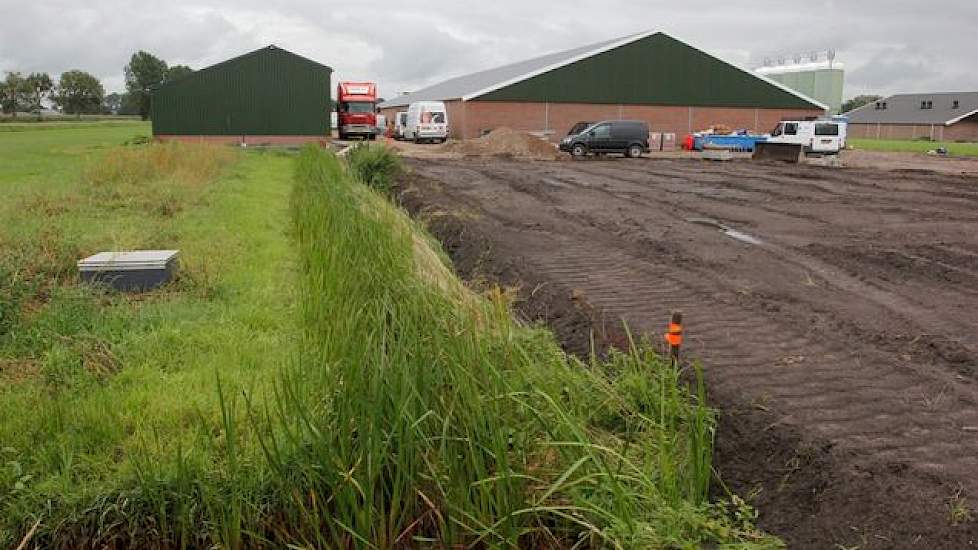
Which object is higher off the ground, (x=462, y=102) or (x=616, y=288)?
(x=462, y=102)

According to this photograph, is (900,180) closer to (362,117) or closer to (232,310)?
(232,310)

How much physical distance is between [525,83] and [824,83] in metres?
41.4

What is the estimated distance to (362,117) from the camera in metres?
43.1

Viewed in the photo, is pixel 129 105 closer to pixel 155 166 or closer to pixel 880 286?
pixel 155 166

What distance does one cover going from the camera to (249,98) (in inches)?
1475

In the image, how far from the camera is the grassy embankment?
3.19 metres

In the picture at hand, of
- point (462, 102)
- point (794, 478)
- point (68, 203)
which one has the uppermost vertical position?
point (462, 102)

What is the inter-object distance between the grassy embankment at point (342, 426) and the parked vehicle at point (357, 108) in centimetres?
3732

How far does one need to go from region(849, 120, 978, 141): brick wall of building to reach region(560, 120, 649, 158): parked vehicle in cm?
5013

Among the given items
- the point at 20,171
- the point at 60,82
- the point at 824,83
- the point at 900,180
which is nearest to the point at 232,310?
the point at 20,171

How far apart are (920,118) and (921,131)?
2124mm

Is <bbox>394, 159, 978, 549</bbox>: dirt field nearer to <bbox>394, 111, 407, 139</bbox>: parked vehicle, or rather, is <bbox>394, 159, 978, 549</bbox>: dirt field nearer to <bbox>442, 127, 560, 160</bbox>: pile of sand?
<bbox>442, 127, 560, 160</bbox>: pile of sand

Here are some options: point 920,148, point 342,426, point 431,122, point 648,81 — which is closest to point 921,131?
point 920,148

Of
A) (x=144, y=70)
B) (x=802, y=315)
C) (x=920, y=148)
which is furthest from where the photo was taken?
(x=144, y=70)
